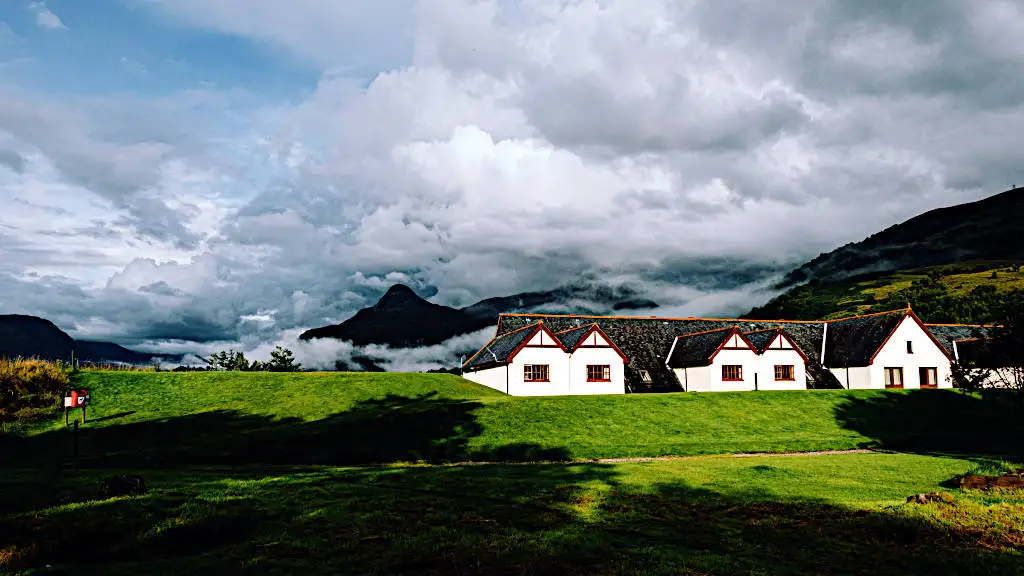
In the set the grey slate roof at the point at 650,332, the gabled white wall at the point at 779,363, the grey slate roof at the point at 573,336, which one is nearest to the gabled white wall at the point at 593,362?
the grey slate roof at the point at 573,336

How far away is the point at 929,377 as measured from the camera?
2576 inches

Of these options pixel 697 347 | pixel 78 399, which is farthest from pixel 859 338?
pixel 78 399

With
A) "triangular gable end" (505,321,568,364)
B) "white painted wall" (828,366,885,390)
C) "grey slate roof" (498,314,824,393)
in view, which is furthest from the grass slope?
"grey slate roof" (498,314,824,393)

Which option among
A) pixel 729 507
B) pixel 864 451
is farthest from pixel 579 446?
pixel 729 507

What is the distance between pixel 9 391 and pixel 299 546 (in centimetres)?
4073

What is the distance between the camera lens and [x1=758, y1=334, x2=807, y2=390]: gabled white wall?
63188mm

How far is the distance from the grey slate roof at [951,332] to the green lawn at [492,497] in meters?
33.0

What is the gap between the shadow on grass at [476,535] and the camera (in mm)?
Result: 10805

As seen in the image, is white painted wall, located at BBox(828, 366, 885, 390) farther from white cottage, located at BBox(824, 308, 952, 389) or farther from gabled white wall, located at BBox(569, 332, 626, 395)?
gabled white wall, located at BBox(569, 332, 626, 395)

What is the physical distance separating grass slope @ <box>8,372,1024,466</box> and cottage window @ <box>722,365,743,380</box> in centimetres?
1062

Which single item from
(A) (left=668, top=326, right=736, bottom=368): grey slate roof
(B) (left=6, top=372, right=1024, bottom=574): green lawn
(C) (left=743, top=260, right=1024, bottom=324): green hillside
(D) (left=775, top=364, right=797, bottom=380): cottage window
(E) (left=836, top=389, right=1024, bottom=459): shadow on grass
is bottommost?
(E) (left=836, top=389, right=1024, bottom=459): shadow on grass

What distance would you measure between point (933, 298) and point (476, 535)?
17003 centimetres

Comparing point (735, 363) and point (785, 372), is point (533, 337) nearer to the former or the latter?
point (735, 363)

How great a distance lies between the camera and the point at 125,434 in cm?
3631
